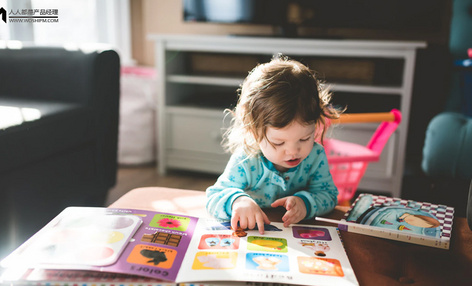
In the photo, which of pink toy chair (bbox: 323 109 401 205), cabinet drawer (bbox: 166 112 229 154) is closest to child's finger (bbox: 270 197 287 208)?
pink toy chair (bbox: 323 109 401 205)

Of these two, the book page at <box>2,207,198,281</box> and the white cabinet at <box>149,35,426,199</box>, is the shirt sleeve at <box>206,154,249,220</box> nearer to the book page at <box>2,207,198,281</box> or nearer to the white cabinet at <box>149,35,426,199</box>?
the book page at <box>2,207,198,281</box>

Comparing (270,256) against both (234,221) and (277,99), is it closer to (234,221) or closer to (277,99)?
(234,221)

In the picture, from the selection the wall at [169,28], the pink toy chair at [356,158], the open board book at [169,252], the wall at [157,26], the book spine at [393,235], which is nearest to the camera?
the open board book at [169,252]

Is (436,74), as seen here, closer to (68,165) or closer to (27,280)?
(68,165)

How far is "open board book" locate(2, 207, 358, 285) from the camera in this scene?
508 mm

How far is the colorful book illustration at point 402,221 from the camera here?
64 centimetres

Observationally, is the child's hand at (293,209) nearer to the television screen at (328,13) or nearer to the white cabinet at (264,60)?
the white cabinet at (264,60)

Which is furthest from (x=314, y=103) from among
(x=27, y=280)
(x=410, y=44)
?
(x=410, y=44)

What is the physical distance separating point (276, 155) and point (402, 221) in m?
0.23

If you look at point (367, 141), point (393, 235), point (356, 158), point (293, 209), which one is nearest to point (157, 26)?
point (367, 141)

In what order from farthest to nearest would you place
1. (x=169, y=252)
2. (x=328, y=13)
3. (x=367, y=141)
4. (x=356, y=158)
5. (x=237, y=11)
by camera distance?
(x=237, y=11), (x=328, y=13), (x=367, y=141), (x=356, y=158), (x=169, y=252)

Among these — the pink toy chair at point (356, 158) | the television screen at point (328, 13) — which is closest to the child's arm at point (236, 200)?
the pink toy chair at point (356, 158)

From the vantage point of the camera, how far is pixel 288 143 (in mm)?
702

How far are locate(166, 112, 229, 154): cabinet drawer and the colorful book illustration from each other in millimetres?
1315
